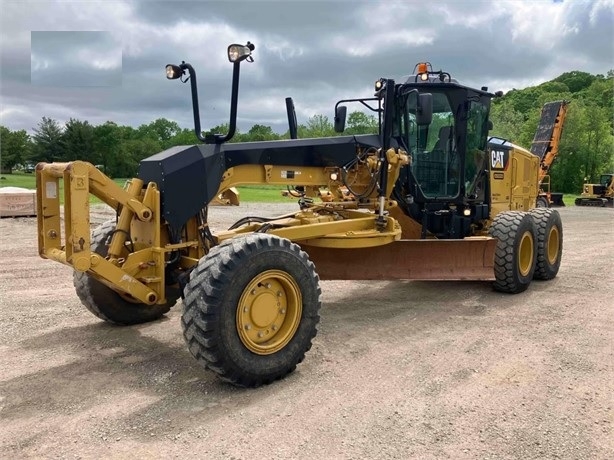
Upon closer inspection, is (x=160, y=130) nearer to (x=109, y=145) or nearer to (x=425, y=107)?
(x=109, y=145)

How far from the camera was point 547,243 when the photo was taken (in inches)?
318

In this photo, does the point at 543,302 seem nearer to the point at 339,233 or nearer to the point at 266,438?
the point at 339,233

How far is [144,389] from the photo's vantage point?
4195 mm

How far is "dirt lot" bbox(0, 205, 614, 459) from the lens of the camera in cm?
342

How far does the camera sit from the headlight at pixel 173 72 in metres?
4.94

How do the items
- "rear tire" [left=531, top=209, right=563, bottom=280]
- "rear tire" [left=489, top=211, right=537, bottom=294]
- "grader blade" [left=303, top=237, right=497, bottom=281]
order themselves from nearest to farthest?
"grader blade" [left=303, top=237, right=497, bottom=281] → "rear tire" [left=489, top=211, right=537, bottom=294] → "rear tire" [left=531, top=209, right=563, bottom=280]

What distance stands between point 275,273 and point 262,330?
44cm

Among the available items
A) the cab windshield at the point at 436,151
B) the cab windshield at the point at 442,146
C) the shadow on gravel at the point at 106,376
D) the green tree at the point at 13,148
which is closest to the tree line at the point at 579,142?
the cab windshield at the point at 442,146

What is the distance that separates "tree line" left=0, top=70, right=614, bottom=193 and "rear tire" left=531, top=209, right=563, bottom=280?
70.9 feet

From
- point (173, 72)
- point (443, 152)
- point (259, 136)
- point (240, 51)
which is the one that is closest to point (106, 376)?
point (173, 72)

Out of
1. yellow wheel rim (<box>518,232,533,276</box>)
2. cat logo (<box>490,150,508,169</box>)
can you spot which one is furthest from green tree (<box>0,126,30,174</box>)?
yellow wheel rim (<box>518,232,533,276</box>)

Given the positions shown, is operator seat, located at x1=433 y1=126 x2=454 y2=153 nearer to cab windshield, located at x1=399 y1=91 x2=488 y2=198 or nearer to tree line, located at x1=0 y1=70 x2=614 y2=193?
cab windshield, located at x1=399 y1=91 x2=488 y2=198

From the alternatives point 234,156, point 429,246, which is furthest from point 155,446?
point 429,246

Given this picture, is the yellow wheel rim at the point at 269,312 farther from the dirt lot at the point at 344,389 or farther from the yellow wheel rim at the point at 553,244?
the yellow wheel rim at the point at 553,244
